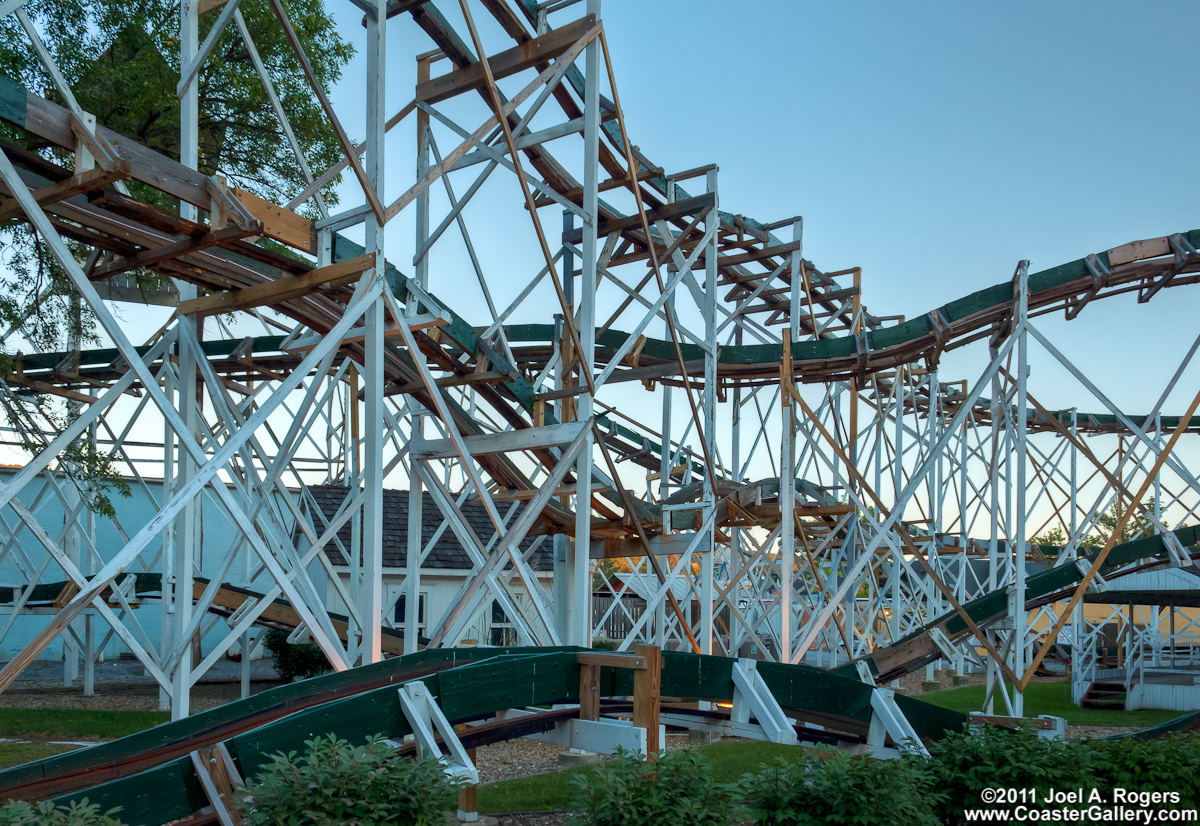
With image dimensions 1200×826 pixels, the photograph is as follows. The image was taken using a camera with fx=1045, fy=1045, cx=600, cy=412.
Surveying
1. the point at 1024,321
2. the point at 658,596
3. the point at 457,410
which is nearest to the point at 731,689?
the point at 658,596

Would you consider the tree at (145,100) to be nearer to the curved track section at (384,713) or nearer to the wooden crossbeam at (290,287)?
the wooden crossbeam at (290,287)

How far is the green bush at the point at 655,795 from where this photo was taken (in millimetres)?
5508

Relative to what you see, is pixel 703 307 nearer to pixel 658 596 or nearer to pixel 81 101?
pixel 658 596

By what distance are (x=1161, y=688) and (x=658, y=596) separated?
524 inches

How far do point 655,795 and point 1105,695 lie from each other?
62.5 ft

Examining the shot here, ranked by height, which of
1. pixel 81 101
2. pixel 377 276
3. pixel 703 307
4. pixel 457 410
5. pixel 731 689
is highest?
pixel 81 101

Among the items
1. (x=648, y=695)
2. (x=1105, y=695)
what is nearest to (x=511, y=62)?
(x=648, y=695)

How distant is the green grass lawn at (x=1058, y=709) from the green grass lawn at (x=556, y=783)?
6.28 metres

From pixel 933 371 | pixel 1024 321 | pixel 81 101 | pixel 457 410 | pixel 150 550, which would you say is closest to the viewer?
pixel 457 410

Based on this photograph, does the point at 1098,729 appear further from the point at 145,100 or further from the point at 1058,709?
the point at 145,100

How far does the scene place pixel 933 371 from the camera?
17281mm

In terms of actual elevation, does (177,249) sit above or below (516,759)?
above

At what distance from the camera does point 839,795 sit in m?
6.05

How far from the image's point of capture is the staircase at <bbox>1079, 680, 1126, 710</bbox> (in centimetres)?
2065
